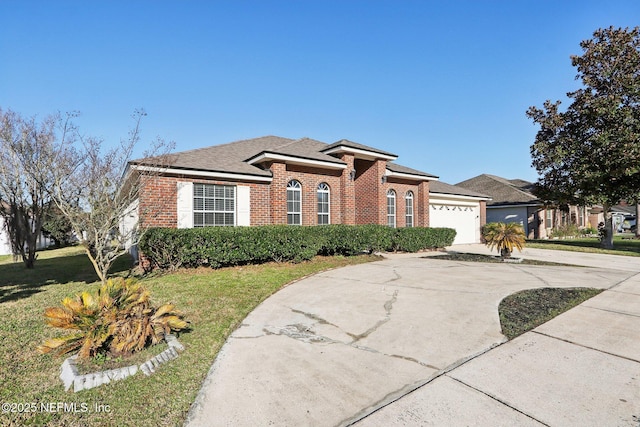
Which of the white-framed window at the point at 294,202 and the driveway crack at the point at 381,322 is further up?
the white-framed window at the point at 294,202

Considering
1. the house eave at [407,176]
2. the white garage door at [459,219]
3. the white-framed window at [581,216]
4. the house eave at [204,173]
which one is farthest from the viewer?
the white-framed window at [581,216]

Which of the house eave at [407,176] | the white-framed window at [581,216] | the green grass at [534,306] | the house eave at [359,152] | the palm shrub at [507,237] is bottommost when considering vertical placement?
the green grass at [534,306]

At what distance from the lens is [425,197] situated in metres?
19.0

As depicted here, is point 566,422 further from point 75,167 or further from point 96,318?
point 75,167

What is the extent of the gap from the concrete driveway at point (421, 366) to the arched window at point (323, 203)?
8393 millimetres

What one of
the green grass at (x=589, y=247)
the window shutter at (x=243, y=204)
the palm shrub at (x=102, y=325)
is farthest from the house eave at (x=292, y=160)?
the green grass at (x=589, y=247)

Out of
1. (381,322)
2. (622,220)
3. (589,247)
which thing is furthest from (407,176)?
(622,220)

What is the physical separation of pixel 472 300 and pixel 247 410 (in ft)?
16.6

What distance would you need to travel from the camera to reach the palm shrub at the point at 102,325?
367cm

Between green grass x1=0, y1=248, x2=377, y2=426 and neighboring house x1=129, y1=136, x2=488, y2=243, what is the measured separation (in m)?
3.04

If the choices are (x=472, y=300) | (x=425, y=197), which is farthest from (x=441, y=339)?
(x=425, y=197)

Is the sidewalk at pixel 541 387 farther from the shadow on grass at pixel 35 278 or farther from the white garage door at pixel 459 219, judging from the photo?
the white garage door at pixel 459 219

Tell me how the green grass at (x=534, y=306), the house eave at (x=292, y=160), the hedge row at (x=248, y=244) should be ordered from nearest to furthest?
the green grass at (x=534, y=306)
the hedge row at (x=248, y=244)
the house eave at (x=292, y=160)

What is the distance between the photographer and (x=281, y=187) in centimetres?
1335
